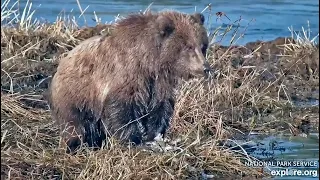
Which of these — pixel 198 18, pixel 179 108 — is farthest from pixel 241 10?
pixel 198 18

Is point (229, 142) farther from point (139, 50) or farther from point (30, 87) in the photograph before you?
point (30, 87)

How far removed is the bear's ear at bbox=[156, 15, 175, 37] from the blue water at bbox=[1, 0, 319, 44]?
4807 mm

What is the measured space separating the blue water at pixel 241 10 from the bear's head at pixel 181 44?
4.72m

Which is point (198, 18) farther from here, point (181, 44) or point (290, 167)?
point (290, 167)

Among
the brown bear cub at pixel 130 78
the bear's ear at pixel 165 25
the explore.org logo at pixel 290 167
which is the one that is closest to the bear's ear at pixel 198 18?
the brown bear cub at pixel 130 78

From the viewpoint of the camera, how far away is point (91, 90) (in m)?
8.59

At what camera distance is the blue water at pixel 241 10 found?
1413 centimetres

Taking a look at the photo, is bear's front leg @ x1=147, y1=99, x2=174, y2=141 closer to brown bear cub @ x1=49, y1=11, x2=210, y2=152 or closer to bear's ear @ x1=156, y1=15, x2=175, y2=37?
brown bear cub @ x1=49, y1=11, x2=210, y2=152

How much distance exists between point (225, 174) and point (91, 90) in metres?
1.38

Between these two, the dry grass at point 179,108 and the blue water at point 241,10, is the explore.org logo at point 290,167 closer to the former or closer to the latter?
the dry grass at point 179,108

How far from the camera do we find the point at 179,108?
9305 millimetres

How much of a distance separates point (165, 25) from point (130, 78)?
A: 1.77 feet

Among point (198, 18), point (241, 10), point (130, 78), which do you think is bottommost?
point (241, 10)

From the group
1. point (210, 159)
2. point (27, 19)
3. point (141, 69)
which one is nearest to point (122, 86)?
point (141, 69)
